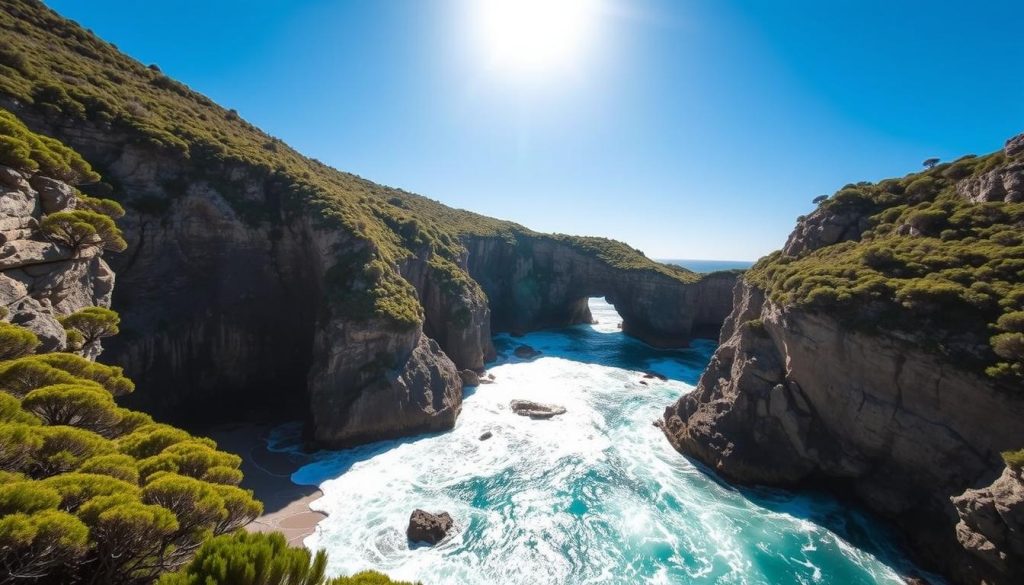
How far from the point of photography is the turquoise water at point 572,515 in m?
20.2

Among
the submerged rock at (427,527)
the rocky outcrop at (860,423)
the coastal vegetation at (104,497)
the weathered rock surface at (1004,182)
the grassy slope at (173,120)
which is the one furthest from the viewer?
the grassy slope at (173,120)

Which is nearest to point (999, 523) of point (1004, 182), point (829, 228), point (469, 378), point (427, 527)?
point (1004, 182)

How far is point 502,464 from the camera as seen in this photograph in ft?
98.2

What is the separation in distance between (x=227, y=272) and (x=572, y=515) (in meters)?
36.0

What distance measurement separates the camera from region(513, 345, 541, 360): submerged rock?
6067cm

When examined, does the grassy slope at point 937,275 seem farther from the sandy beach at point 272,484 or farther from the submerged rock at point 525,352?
the sandy beach at point 272,484

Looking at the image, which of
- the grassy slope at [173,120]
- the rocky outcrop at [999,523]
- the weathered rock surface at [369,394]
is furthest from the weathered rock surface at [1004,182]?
the grassy slope at [173,120]

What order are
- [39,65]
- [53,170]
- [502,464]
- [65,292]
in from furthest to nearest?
[39,65] → [502,464] → [53,170] → [65,292]

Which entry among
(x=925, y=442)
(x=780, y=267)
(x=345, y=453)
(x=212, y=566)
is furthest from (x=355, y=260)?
(x=925, y=442)

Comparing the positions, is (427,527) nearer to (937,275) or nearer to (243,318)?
(243,318)

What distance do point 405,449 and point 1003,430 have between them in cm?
3514

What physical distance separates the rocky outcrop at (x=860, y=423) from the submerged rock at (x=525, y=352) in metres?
29.5

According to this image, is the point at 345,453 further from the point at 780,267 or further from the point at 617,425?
the point at 780,267

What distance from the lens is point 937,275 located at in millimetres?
23984
